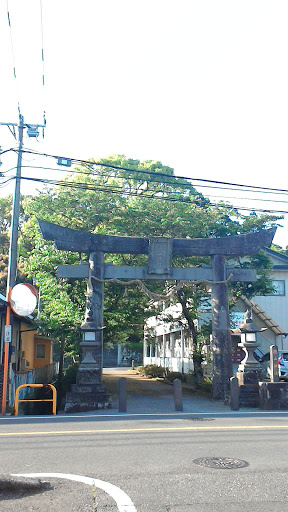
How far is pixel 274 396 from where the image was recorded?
14664 mm

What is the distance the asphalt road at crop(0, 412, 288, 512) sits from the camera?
16.8 feet

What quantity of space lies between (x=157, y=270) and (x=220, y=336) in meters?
3.38

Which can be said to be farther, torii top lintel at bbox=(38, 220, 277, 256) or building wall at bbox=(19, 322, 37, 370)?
building wall at bbox=(19, 322, 37, 370)

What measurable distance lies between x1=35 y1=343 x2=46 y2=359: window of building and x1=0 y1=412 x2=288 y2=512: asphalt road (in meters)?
22.2

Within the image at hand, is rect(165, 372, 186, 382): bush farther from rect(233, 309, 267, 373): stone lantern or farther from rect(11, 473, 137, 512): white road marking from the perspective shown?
rect(11, 473, 137, 512): white road marking

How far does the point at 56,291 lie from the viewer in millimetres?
20969

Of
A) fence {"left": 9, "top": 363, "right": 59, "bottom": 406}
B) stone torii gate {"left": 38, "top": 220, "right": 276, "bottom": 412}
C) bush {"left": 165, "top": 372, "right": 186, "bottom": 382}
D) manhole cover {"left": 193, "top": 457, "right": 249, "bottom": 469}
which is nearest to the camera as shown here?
manhole cover {"left": 193, "top": 457, "right": 249, "bottom": 469}

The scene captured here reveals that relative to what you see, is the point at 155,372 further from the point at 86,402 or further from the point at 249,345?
the point at 86,402

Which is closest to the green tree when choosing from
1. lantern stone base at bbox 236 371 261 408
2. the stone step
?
the stone step

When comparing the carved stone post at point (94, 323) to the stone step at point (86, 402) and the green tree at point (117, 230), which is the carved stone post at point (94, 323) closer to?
the stone step at point (86, 402)

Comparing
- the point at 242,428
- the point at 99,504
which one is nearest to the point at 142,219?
the point at 242,428

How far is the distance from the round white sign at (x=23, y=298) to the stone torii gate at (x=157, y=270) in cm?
202

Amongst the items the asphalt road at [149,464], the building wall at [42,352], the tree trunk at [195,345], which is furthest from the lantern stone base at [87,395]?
the building wall at [42,352]

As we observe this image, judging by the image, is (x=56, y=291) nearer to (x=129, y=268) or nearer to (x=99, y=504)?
(x=129, y=268)
